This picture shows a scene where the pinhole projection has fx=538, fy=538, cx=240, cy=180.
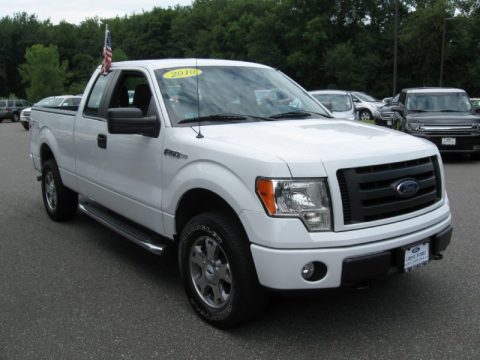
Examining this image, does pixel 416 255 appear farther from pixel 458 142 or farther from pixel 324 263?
pixel 458 142

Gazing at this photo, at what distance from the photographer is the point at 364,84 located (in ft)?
184

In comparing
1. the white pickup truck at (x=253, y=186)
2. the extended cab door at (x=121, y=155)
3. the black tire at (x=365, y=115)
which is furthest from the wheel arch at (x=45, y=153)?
the black tire at (x=365, y=115)

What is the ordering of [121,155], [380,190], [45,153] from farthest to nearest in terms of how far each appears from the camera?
[45,153], [121,155], [380,190]

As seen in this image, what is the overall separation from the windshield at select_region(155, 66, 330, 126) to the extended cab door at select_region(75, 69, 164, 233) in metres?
0.17

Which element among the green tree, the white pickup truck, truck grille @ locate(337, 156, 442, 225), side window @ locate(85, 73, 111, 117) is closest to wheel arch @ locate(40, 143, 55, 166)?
side window @ locate(85, 73, 111, 117)

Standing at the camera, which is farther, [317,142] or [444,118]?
[444,118]

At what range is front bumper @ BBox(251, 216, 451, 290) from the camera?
3.20 m

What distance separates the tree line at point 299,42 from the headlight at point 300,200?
45692 mm

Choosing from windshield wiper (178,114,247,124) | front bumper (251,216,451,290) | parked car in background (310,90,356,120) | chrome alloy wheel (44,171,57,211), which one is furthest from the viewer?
parked car in background (310,90,356,120)

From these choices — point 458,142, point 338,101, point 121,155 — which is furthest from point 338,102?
point 121,155

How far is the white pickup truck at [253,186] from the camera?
324 cm

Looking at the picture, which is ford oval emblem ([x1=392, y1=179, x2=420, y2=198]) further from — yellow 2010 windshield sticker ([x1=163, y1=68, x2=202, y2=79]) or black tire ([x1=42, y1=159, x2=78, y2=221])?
black tire ([x1=42, y1=159, x2=78, y2=221])

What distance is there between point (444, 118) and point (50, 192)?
9055 millimetres

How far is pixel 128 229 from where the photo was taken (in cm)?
477
